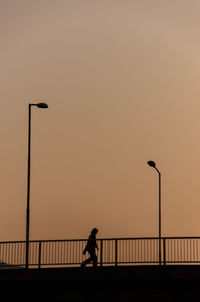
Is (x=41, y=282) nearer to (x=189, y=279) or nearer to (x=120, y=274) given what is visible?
(x=120, y=274)

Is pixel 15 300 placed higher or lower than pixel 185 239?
lower

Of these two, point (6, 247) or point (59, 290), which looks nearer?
point (59, 290)

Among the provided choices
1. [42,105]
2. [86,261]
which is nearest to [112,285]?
[86,261]

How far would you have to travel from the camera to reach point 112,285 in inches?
1342

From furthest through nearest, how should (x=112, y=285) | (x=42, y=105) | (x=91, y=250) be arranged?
(x=42, y=105), (x=91, y=250), (x=112, y=285)

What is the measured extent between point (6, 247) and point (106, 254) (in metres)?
4.26

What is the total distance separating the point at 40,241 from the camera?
118 feet

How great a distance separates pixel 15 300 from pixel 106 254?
4.09 metres

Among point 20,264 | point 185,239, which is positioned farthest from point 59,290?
point 185,239

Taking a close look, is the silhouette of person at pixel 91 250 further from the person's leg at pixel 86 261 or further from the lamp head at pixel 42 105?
the lamp head at pixel 42 105

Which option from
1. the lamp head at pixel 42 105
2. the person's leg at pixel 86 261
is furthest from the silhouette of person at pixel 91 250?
the lamp head at pixel 42 105

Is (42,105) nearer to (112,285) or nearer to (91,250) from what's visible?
(91,250)

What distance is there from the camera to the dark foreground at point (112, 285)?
33.7 metres

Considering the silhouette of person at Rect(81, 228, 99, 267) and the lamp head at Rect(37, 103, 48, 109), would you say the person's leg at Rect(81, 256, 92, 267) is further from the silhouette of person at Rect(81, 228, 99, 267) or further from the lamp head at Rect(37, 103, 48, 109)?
the lamp head at Rect(37, 103, 48, 109)
